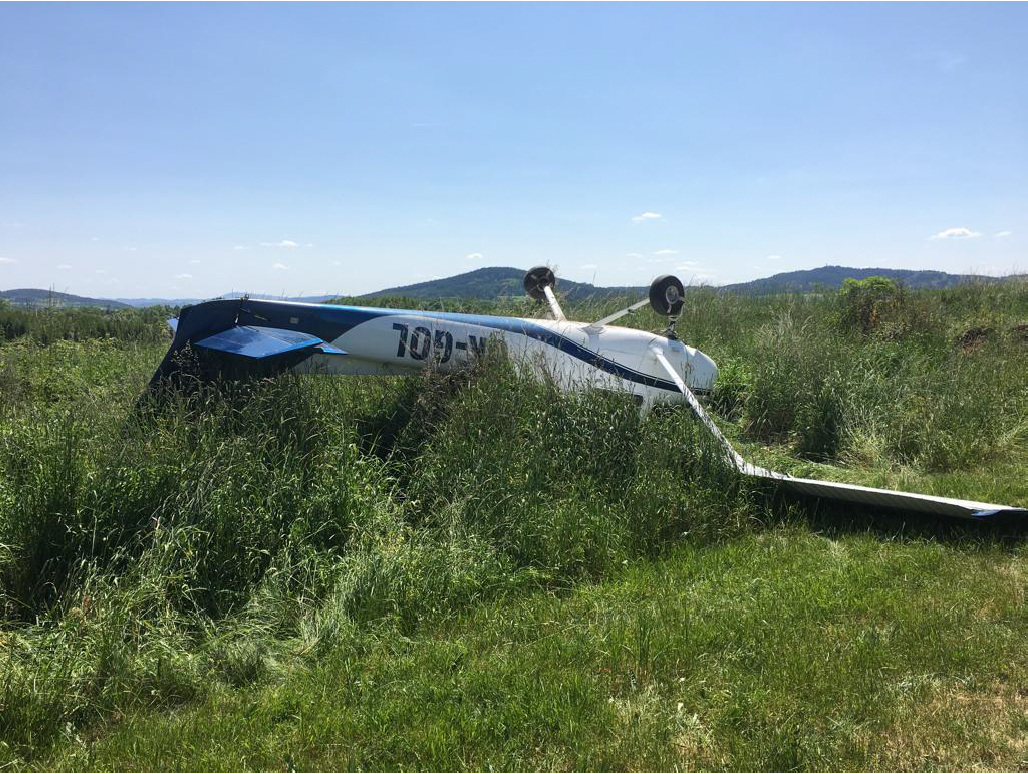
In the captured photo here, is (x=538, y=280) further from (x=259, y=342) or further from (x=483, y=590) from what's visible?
(x=483, y=590)

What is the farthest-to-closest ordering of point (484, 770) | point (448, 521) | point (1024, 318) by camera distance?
1. point (1024, 318)
2. point (448, 521)
3. point (484, 770)

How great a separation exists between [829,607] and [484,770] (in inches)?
80.2

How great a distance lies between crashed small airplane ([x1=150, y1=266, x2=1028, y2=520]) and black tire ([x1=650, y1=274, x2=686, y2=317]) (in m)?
0.01

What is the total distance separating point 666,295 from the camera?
6.80 meters

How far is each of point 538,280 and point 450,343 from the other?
9.10ft

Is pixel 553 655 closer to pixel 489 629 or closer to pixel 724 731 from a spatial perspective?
pixel 489 629

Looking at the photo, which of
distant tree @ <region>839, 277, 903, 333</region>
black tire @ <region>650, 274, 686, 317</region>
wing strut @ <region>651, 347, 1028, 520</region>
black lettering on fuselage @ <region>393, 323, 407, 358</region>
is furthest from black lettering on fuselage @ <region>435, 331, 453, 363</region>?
distant tree @ <region>839, 277, 903, 333</region>

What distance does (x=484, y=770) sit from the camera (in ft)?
7.06

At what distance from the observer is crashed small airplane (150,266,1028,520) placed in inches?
222

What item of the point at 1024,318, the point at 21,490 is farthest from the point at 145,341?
the point at 1024,318

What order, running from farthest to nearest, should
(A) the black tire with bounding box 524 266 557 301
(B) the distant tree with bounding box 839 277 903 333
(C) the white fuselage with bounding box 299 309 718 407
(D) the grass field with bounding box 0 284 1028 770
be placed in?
(B) the distant tree with bounding box 839 277 903 333
(A) the black tire with bounding box 524 266 557 301
(C) the white fuselage with bounding box 299 309 718 407
(D) the grass field with bounding box 0 284 1028 770

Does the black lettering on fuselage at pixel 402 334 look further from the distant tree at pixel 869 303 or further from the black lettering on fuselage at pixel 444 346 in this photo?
the distant tree at pixel 869 303

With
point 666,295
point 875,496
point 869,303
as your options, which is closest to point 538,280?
point 666,295

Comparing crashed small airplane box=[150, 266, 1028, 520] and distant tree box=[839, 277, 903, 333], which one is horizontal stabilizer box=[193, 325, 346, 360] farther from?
distant tree box=[839, 277, 903, 333]
